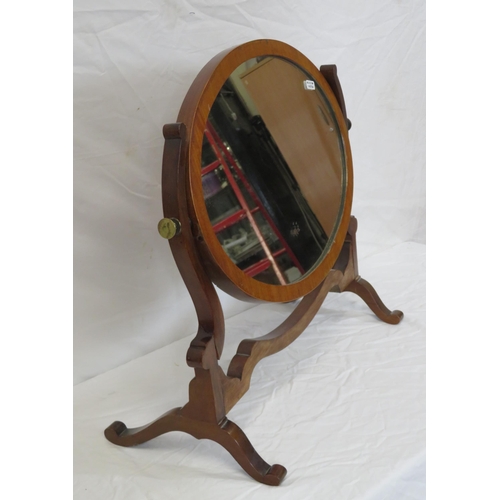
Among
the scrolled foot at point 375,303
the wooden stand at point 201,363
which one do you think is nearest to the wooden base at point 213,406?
the wooden stand at point 201,363

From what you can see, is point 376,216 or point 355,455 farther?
point 376,216

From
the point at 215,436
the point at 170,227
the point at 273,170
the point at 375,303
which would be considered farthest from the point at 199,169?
the point at 375,303

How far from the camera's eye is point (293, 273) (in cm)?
121

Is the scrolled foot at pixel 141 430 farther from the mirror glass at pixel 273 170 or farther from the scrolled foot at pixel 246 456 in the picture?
the mirror glass at pixel 273 170

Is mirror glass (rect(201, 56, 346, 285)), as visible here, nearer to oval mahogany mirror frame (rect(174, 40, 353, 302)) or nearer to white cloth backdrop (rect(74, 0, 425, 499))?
oval mahogany mirror frame (rect(174, 40, 353, 302))

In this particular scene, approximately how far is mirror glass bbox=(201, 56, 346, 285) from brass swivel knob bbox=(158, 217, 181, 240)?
8 cm

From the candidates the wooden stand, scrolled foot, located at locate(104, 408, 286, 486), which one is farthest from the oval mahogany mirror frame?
scrolled foot, located at locate(104, 408, 286, 486)

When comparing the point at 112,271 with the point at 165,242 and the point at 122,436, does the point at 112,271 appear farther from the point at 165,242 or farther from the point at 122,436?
the point at 122,436

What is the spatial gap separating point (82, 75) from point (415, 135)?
1.34 m

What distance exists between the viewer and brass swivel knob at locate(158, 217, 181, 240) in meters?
0.99

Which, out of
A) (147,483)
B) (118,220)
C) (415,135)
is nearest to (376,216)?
(415,135)

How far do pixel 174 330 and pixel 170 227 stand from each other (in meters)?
0.59

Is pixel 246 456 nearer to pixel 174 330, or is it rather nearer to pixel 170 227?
pixel 170 227

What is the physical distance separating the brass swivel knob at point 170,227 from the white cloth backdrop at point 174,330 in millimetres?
363
